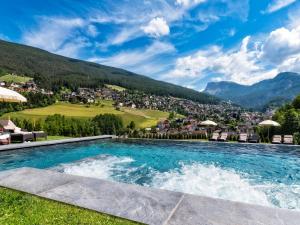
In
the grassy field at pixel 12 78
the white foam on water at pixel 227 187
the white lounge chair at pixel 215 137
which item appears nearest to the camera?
the white foam on water at pixel 227 187

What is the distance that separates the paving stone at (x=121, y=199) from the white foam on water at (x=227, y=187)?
2370mm

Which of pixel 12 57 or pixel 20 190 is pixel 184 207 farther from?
pixel 12 57

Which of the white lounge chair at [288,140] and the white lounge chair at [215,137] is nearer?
the white lounge chair at [288,140]

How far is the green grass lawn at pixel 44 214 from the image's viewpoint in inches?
130

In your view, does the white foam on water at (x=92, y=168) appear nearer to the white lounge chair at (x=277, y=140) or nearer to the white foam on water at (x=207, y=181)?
the white foam on water at (x=207, y=181)

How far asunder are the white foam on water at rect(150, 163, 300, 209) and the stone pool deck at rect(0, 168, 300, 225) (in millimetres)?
2289

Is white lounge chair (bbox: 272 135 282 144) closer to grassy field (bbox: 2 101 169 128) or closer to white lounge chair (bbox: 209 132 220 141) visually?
white lounge chair (bbox: 209 132 220 141)

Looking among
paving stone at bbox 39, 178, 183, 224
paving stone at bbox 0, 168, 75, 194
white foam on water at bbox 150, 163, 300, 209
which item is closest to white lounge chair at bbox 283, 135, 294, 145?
white foam on water at bbox 150, 163, 300, 209

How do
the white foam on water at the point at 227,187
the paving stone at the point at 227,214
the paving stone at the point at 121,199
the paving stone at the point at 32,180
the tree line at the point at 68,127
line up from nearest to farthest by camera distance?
the paving stone at the point at 227,214, the paving stone at the point at 121,199, the paving stone at the point at 32,180, the white foam on water at the point at 227,187, the tree line at the point at 68,127

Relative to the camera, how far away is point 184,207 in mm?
3770

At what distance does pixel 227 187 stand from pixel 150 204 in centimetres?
372

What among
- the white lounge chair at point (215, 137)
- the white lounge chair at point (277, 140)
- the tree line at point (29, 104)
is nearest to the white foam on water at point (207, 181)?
the white lounge chair at point (215, 137)

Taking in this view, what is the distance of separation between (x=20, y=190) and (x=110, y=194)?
1.72 meters

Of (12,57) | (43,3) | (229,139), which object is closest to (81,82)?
(12,57)
